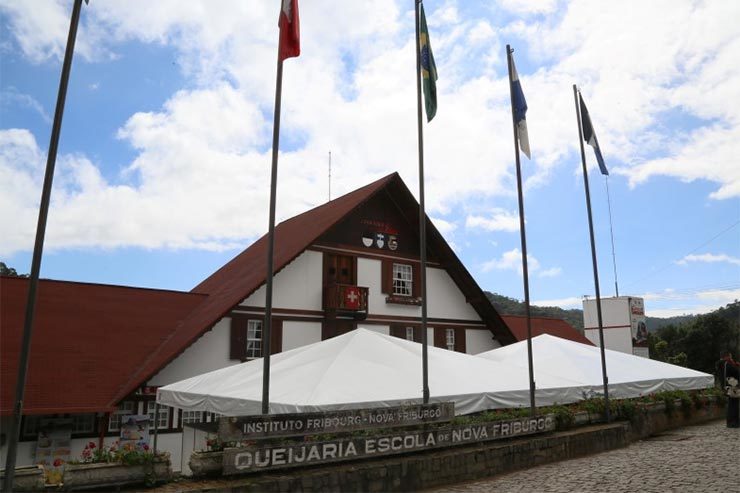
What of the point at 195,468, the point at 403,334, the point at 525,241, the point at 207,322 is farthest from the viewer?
the point at 403,334

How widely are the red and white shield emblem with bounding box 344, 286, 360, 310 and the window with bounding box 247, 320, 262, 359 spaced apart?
3.05 metres

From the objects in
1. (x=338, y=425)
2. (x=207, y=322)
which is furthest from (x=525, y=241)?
(x=207, y=322)

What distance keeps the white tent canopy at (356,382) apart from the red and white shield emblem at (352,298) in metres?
7.89

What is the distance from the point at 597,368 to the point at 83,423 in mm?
13463

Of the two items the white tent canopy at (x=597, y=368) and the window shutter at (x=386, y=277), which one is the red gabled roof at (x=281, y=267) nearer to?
the window shutter at (x=386, y=277)

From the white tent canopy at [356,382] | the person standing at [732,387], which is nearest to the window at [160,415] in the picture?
the white tent canopy at [356,382]

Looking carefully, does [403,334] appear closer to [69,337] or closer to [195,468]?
[69,337]

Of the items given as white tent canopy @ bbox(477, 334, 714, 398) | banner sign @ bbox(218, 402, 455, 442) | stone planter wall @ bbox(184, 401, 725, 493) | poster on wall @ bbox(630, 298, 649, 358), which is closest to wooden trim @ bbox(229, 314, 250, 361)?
white tent canopy @ bbox(477, 334, 714, 398)

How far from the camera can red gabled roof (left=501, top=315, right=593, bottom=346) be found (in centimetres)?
2850

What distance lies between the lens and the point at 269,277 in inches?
351

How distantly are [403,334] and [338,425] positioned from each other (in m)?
13.9

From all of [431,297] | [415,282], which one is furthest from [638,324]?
[415,282]

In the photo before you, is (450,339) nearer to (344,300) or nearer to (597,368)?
(344,300)

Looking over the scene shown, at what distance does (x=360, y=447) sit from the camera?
874 cm
